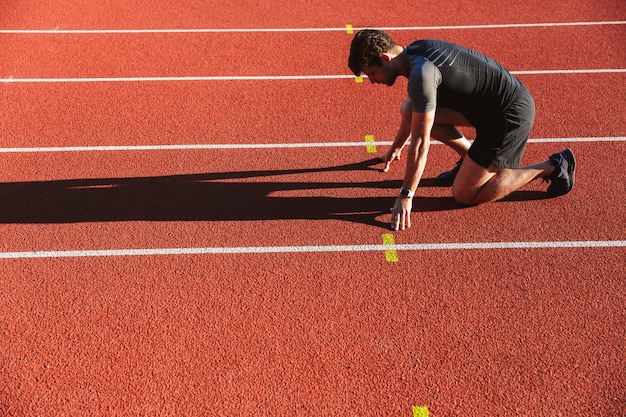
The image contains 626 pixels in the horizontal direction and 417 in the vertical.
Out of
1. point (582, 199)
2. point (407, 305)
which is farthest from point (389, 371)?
point (582, 199)

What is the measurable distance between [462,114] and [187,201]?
90.9 inches

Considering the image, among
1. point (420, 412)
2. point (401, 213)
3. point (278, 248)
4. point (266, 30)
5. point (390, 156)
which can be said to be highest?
point (266, 30)

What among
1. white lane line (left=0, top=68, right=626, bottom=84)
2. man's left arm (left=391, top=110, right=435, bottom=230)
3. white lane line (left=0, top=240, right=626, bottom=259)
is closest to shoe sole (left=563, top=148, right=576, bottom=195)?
white lane line (left=0, top=240, right=626, bottom=259)

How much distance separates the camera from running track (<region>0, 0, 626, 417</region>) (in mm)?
3939

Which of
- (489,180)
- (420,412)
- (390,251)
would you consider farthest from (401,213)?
(420,412)

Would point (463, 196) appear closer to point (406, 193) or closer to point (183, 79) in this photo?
point (406, 193)

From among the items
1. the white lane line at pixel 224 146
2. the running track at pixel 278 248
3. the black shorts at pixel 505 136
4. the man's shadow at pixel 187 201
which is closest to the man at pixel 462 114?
the black shorts at pixel 505 136

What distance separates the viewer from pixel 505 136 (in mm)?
4969

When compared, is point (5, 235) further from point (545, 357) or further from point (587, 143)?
point (587, 143)

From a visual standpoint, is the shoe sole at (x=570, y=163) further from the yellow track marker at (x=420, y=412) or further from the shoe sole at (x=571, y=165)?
the yellow track marker at (x=420, y=412)

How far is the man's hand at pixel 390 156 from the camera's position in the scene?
222 inches

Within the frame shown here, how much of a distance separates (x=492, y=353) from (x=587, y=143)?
2.90m

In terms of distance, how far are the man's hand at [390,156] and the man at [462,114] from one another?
38 mm

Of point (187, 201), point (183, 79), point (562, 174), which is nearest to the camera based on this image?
point (562, 174)
